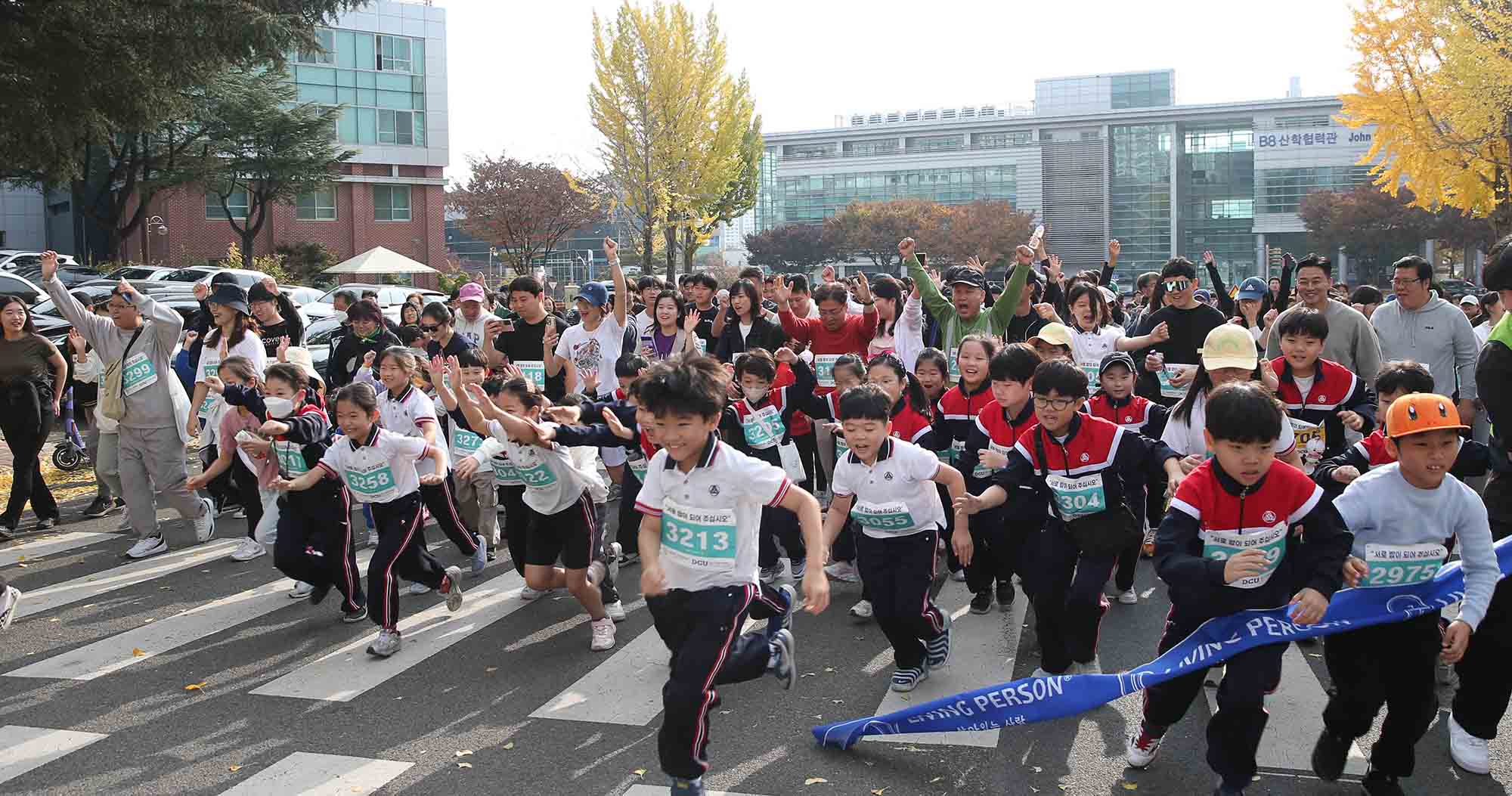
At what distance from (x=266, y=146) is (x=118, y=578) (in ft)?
133

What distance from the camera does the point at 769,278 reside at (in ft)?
46.7

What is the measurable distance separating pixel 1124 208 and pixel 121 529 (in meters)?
97.4

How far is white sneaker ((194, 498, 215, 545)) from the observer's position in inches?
363

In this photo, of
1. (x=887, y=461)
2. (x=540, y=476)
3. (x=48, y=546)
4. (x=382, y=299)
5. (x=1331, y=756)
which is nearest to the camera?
(x=1331, y=756)

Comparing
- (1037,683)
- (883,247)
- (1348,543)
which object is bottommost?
(1037,683)

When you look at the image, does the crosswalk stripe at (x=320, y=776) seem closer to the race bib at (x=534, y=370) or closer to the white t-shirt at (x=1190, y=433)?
the white t-shirt at (x=1190, y=433)

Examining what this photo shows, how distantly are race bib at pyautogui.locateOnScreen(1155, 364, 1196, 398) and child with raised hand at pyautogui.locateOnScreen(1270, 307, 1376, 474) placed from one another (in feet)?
6.02

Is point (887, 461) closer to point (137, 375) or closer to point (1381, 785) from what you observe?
point (1381, 785)

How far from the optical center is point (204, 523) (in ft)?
30.4

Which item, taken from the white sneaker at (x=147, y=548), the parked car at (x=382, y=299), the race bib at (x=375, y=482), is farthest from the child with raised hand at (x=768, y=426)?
the parked car at (x=382, y=299)

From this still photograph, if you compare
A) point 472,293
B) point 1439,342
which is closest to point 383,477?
point 472,293

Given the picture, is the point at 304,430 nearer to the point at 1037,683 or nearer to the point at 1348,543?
the point at 1037,683

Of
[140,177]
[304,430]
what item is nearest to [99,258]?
[140,177]

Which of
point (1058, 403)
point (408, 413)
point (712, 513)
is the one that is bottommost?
point (712, 513)
